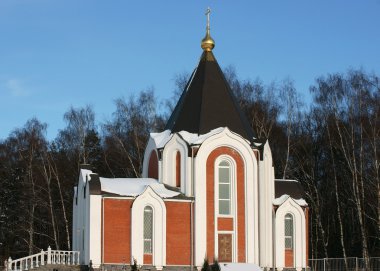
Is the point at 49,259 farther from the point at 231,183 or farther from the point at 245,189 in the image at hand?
the point at 245,189

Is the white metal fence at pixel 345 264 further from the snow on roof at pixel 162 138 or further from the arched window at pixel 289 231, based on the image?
the snow on roof at pixel 162 138

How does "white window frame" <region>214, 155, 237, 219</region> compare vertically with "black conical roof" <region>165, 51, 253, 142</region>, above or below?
below

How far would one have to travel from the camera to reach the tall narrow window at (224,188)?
24797 mm

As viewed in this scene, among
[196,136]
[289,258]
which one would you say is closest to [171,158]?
[196,136]

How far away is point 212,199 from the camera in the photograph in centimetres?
2464

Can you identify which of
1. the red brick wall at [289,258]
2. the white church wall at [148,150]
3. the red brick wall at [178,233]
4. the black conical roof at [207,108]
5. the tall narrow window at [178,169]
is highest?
the black conical roof at [207,108]

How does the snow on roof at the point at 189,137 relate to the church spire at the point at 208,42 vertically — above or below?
below

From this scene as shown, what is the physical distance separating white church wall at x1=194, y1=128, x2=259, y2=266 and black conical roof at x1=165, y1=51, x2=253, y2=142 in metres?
0.73

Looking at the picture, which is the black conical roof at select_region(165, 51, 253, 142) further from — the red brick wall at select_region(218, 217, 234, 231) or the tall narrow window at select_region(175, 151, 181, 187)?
the red brick wall at select_region(218, 217, 234, 231)

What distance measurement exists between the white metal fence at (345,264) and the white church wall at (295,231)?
3.61 meters

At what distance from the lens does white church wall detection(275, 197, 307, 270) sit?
25.2m

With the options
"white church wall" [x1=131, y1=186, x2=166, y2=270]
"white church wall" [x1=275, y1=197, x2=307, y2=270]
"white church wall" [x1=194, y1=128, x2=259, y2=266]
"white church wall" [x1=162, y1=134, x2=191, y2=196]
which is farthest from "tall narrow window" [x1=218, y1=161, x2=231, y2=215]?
"white church wall" [x1=131, y1=186, x2=166, y2=270]

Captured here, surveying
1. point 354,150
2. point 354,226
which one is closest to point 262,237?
point 354,150

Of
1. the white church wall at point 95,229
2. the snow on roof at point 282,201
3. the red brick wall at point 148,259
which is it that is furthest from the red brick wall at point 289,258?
the white church wall at point 95,229
